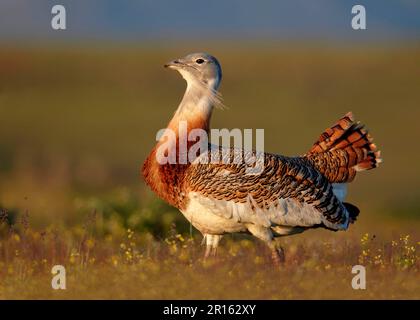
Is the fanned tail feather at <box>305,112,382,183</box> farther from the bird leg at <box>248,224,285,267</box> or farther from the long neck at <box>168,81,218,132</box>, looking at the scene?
the long neck at <box>168,81,218,132</box>

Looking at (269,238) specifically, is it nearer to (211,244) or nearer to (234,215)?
(234,215)

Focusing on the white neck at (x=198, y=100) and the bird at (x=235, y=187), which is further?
the white neck at (x=198, y=100)

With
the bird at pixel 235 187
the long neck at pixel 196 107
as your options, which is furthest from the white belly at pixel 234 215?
the long neck at pixel 196 107

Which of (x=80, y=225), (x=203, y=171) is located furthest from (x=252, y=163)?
(x=80, y=225)

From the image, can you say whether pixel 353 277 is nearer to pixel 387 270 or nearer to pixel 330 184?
pixel 387 270

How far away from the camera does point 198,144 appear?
23.2 ft

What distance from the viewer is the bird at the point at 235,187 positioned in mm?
6777

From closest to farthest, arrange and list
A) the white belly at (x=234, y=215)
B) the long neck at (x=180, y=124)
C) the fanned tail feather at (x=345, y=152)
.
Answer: the white belly at (x=234, y=215), the long neck at (x=180, y=124), the fanned tail feather at (x=345, y=152)

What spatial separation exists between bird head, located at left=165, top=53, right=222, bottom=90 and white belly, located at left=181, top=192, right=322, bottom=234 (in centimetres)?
100

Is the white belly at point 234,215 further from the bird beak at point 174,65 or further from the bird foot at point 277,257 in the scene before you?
the bird beak at point 174,65

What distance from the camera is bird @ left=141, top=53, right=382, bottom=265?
22.2 feet

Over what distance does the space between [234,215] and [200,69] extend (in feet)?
4.22

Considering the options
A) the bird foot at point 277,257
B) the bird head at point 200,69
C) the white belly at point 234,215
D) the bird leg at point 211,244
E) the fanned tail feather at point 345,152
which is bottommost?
the bird foot at point 277,257

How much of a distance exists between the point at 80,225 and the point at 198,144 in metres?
1.72
